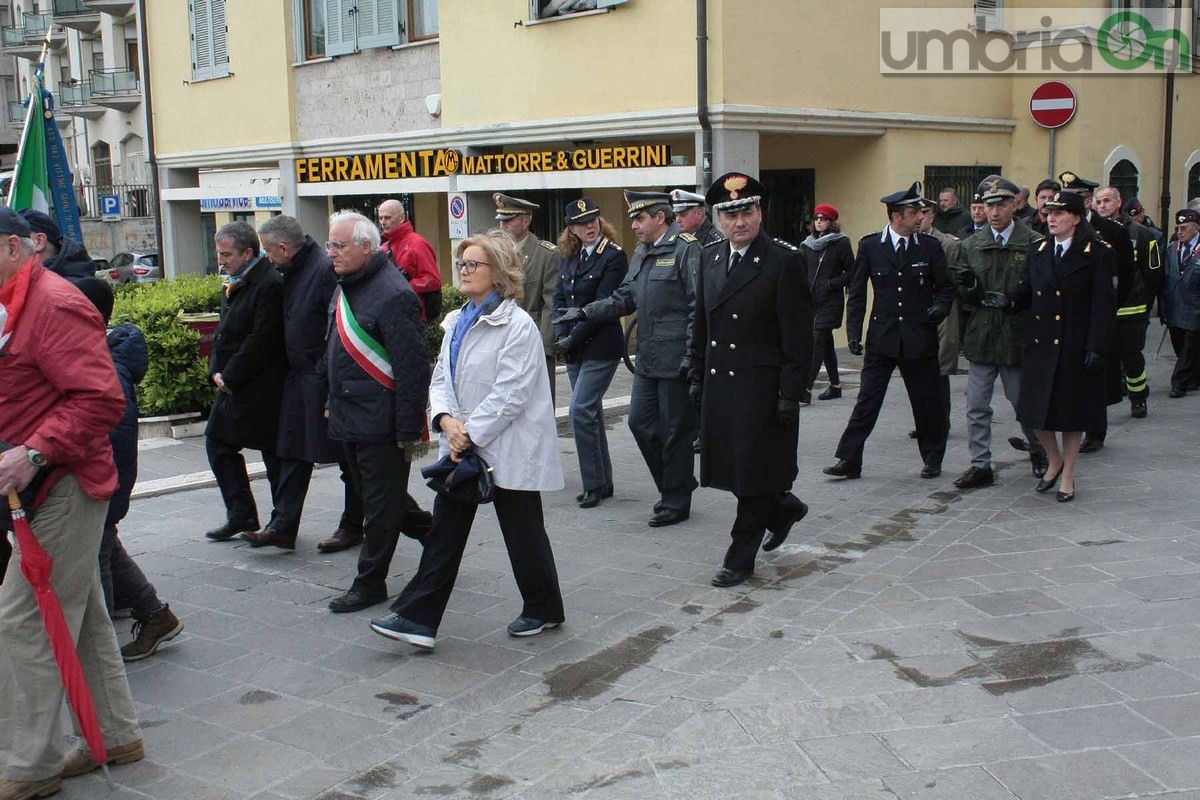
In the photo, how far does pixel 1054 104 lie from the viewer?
52.1ft

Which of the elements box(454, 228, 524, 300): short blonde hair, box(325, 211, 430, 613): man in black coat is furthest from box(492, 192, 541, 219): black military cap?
Answer: box(454, 228, 524, 300): short blonde hair

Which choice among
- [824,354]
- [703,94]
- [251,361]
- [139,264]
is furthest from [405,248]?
[139,264]

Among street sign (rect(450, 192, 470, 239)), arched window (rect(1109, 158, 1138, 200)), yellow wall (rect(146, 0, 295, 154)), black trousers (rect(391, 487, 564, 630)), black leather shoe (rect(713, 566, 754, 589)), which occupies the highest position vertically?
yellow wall (rect(146, 0, 295, 154))

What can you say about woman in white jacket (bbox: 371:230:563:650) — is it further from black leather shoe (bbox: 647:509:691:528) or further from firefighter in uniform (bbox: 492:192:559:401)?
firefighter in uniform (bbox: 492:192:559:401)

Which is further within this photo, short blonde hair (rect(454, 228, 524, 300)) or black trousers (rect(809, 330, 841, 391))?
black trousers (rect(809, 330, 841, 391))

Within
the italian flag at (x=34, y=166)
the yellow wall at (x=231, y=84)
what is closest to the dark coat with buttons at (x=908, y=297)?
the italian flag at (x=34, y=166)

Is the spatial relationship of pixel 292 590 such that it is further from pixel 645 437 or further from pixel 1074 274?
pixel 1074 274

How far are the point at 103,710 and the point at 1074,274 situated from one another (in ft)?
19.2

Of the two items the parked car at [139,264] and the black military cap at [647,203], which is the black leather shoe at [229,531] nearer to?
the black military cap at [647,203]

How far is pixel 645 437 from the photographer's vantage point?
299 inches

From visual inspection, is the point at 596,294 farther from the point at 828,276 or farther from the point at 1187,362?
the point at 1187,362

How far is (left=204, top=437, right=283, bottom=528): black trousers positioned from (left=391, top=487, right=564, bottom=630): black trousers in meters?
2.00

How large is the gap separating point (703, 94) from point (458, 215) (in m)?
4.58

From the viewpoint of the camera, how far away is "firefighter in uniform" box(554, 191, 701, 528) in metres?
7.32
